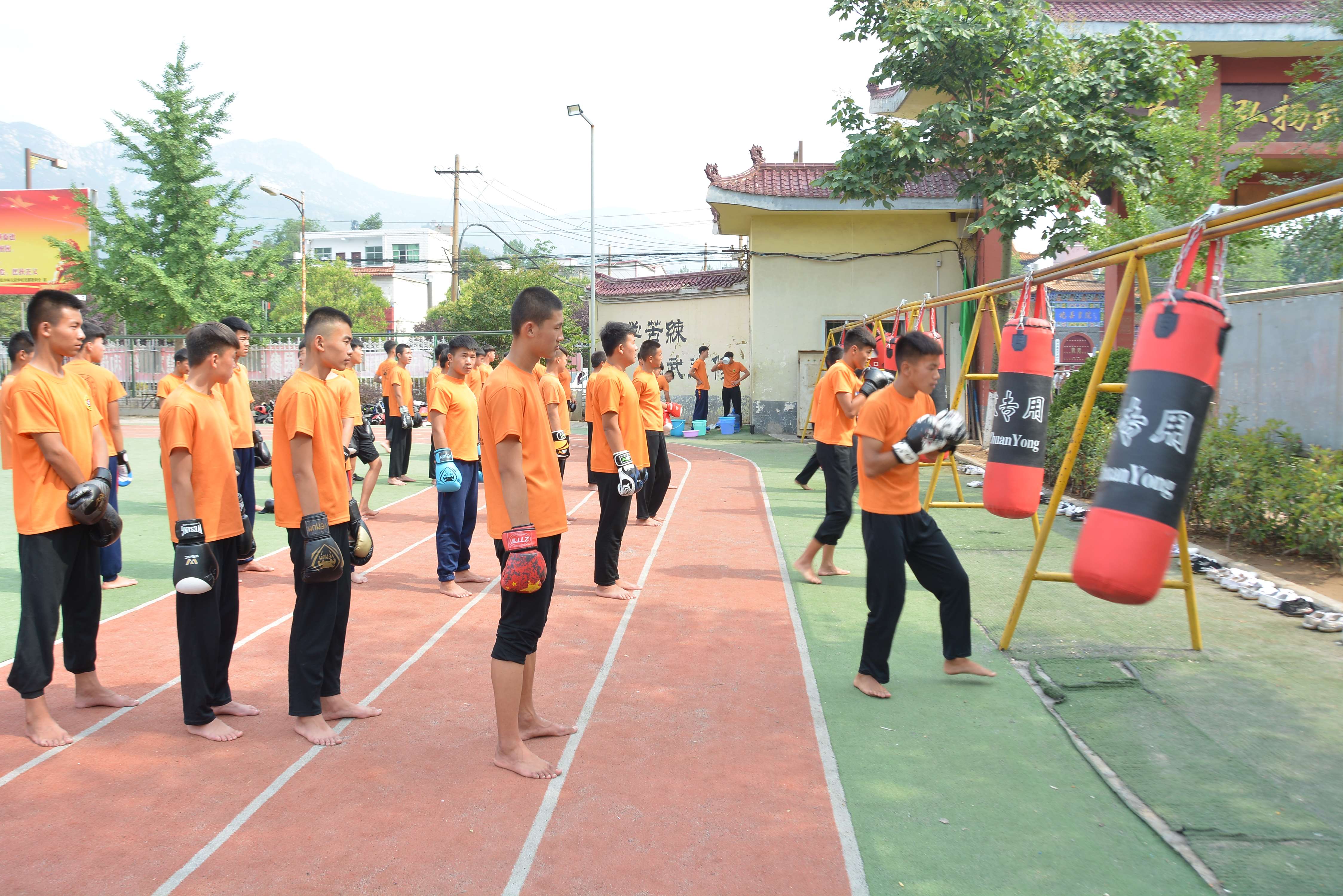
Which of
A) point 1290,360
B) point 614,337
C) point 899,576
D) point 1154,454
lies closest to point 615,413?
point 614,337

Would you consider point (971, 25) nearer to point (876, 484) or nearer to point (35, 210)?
point (876, 484)

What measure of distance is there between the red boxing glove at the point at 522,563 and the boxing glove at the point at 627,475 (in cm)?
230

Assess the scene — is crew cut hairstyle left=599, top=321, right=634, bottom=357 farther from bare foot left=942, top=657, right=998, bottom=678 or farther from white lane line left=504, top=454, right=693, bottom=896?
bare foot left=942, top=657, right=998, bottom=678

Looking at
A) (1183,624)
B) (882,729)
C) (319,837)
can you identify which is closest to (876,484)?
(882,729)

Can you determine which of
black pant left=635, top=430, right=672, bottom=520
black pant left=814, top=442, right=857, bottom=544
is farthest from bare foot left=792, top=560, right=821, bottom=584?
black pant left=635, top=430, right=672, bottom=520

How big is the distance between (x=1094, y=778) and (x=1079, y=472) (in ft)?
24.4

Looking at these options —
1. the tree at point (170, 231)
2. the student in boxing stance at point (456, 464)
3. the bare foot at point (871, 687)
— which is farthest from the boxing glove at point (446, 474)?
the tree at point (170, 231)

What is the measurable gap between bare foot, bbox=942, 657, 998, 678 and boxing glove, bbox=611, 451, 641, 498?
222cm

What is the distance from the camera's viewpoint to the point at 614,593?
6.70 meters

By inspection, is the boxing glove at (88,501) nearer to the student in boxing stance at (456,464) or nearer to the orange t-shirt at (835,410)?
the student in boxing stance at (456,464)

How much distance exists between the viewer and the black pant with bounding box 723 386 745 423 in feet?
67.7

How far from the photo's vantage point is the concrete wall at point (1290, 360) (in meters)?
8.18

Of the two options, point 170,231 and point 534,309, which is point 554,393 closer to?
point 534,309

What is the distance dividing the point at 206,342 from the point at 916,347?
3.51 m
